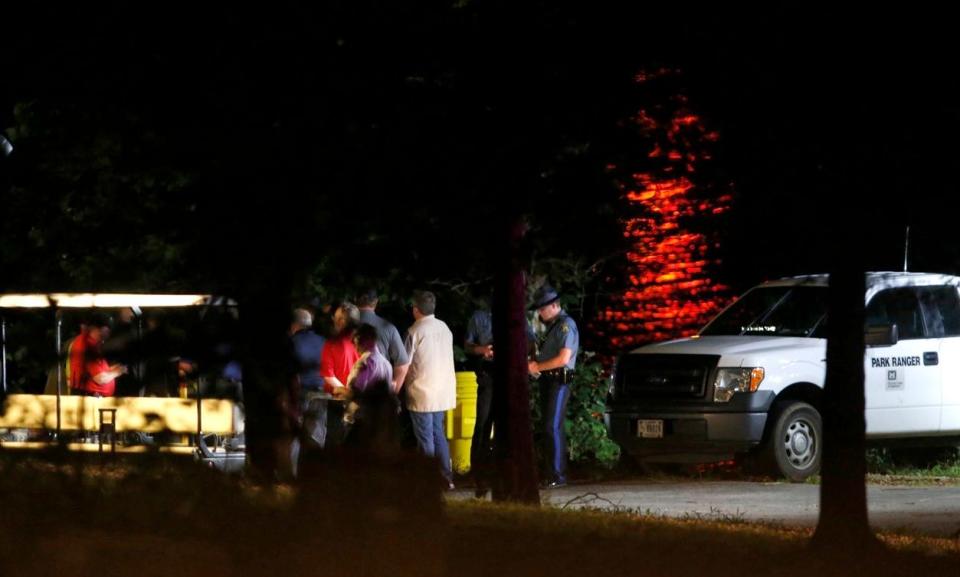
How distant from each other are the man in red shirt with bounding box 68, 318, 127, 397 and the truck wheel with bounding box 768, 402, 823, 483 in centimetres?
753

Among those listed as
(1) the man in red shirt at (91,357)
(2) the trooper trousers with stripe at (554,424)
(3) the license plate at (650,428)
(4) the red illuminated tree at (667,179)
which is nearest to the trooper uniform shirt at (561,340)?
(2) the trooper trousers with stripe at (554,424)

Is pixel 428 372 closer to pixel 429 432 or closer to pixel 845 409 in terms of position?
pixel 429 432

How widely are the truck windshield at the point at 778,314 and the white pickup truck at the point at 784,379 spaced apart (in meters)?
0.01

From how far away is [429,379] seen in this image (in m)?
15.6

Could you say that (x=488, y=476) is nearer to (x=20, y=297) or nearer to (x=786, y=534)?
(x=786, y=534)

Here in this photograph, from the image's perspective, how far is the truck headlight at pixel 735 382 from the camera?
16.0 meters

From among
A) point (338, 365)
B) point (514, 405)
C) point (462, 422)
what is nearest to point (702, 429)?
point (462, 422)

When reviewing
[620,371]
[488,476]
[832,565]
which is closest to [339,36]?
[832,565]

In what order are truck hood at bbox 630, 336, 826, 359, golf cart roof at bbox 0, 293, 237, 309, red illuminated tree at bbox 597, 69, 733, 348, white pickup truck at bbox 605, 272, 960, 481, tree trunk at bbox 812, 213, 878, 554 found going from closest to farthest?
golf cart roof at bbox 0, 293, 237, 309 → tree trunk at bbox 812, 213, 878, 554 → red illuminated tree at bbox 597, 69, 733, 348 → white pickup truck at bbox 605, 272, 960, 481 → truck hood at bbox 630, 336, 826, 359

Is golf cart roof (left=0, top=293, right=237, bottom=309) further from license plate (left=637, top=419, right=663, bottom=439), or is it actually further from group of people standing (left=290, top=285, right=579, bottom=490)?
license plate (left=637, top=419, right=663, bottom=439)

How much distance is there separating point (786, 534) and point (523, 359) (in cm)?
253

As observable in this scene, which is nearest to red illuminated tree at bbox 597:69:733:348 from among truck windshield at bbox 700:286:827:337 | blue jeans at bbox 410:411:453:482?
blue jeans at bbox 410:411:453:482

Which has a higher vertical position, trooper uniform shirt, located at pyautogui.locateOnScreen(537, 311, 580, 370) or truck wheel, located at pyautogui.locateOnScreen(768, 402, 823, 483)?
trooper uniform shirt, located at pyautogui.locateOnScreen(537, 311, 580, 370)

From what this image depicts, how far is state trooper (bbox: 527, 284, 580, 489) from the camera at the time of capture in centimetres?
1598
